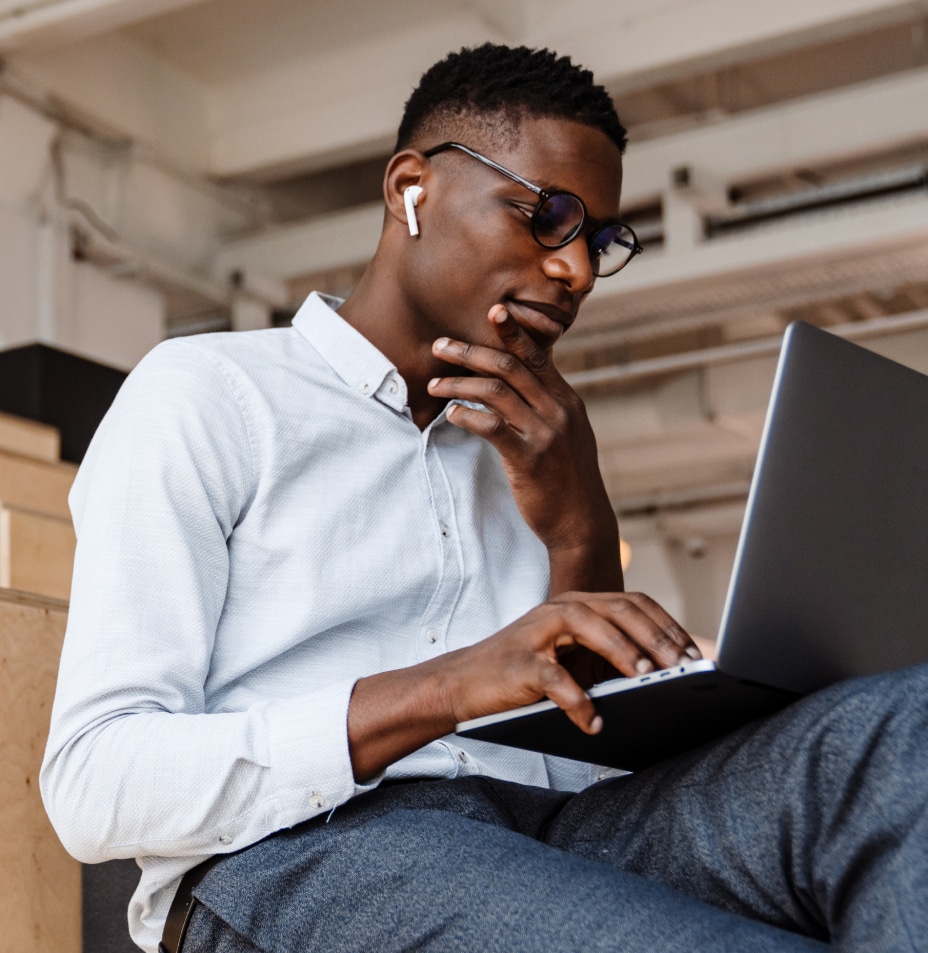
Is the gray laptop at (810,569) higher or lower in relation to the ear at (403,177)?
lower

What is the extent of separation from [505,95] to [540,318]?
0.29 m

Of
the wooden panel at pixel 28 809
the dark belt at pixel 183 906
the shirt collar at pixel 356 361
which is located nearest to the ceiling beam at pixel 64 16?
the shirt collar at pixel 356 361

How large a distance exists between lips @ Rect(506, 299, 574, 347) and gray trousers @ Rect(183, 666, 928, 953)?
532 millimetres

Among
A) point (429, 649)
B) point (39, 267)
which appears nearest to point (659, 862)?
point (429, 649)

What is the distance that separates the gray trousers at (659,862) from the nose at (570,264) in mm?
583

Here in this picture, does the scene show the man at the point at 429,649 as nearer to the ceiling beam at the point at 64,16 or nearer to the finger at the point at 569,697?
the finger at the point at 569,697

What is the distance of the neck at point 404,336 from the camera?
4.76ft

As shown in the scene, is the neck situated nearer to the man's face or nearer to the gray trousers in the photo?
the man's face

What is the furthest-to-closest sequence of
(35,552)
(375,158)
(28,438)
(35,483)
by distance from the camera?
(375,158) < (28,438) < (35,483) < (35,552)

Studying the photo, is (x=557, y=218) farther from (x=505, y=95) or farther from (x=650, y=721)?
(x=650, y=721)

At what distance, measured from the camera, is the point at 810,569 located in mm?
914

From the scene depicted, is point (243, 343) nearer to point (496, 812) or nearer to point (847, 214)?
point (496, 812)

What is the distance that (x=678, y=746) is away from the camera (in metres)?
1.07

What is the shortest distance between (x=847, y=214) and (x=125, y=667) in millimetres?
4391
